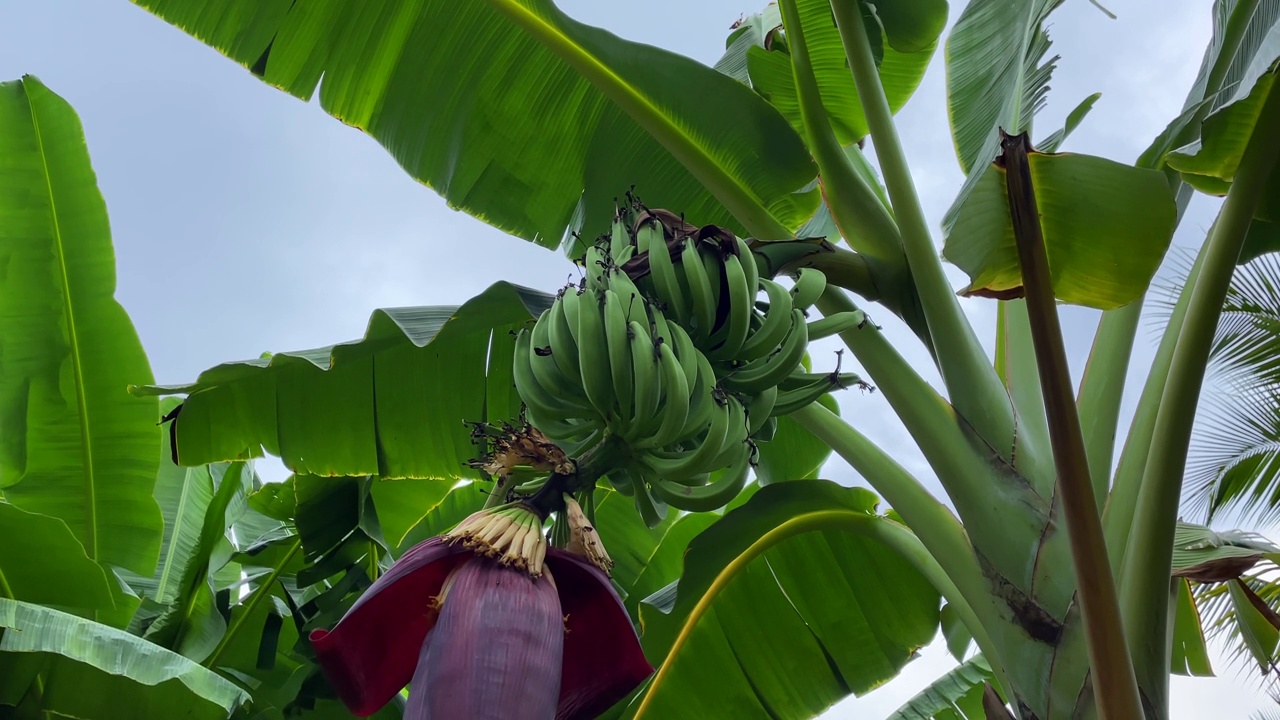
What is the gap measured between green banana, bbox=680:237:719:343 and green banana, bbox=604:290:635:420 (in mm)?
127

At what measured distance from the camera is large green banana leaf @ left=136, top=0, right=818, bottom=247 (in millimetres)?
1667

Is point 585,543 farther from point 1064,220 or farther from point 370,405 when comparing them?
point 370,405

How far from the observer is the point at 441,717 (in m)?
0.64

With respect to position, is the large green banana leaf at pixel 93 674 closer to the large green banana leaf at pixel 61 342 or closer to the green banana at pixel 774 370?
the large green banana leaf at pixel 61 342

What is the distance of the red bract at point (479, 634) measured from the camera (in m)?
0.67

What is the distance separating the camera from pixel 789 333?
1.08 metres

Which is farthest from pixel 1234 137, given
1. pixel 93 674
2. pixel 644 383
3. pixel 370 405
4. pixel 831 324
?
pixel 93 674

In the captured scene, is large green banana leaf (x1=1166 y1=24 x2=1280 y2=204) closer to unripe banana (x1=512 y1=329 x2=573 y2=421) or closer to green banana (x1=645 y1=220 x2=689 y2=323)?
green banana (x1=645 y1=220 x2=689 y2=323)

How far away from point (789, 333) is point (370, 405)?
0.94 metres

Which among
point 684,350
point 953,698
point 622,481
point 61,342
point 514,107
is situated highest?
point 514,107

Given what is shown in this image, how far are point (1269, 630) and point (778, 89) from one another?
1522 millimetres

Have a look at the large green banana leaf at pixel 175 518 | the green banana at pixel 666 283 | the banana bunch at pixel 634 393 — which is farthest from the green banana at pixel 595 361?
the large green banana leaf at pixel 175 518

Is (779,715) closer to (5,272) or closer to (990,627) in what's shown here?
(990,627)

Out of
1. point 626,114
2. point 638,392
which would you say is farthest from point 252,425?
point 638,392
